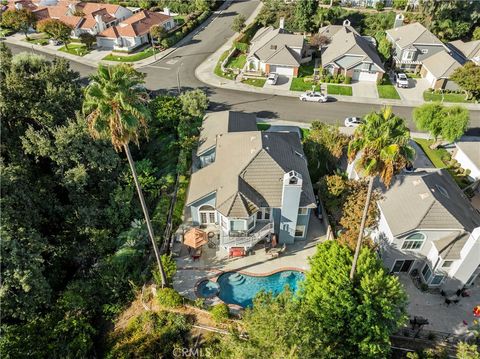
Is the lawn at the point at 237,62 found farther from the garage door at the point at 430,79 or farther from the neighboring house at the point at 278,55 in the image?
the garage door at the point at 430,79

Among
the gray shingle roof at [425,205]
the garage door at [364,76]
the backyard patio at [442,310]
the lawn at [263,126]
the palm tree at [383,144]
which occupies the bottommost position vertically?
the backyard patio at [442,310]

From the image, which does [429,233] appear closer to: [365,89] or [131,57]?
[365,89]

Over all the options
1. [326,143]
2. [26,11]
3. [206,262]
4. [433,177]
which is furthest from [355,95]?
[26,11]

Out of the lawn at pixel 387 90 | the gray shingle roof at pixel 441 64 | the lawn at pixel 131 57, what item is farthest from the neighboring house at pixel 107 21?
the gray shingle roof at pixel 441 64

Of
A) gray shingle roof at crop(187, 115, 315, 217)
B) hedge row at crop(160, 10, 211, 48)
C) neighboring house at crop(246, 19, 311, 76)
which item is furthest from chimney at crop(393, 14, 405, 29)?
gray shingle roof at crop(187, 115, 315, 217)

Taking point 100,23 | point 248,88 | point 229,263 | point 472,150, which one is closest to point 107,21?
point 100,23

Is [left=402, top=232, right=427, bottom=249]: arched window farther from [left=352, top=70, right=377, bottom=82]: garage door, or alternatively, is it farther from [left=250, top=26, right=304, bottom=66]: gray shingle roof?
[left=250, top=26, right=304, bottom=66]: gray shingle roof
